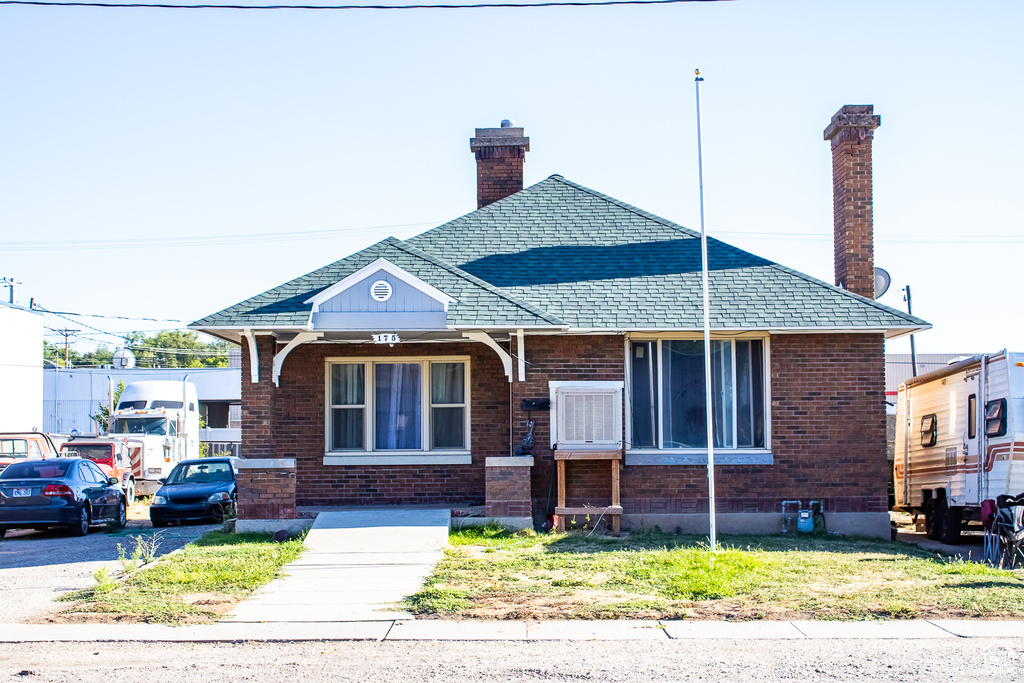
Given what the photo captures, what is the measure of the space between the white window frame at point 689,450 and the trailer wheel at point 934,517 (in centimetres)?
312

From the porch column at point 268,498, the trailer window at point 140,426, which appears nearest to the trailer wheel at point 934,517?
the porch column at point 268,498

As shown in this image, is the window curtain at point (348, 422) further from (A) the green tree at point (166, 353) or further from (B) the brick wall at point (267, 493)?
(A) the green tree at point (166, 353)

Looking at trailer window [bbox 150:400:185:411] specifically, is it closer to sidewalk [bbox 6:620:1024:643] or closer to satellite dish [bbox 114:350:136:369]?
satellite dish [bbox 114:350:136:369]

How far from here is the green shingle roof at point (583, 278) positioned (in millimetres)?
14656

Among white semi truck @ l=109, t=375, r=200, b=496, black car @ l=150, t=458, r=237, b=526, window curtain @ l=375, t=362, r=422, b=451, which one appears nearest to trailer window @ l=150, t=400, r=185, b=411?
white semi truck @ l=109, t=375, r=200, b=496

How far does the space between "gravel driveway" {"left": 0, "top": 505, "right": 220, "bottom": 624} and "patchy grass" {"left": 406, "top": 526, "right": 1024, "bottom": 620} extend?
3.81 metres

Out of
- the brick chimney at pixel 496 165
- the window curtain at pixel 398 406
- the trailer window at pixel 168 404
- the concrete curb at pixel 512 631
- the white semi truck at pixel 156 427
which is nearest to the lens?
the concrete curb at pixel 512 631

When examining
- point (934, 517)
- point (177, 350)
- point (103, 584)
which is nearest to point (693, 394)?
point (934, 517)

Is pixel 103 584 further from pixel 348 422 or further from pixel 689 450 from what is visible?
pixel 689 450

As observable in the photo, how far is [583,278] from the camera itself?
16.1 metres

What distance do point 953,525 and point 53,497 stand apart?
14106 mm

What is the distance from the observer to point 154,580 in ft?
36.0

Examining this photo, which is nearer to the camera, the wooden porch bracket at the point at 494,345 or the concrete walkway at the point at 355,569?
the concrete walkway at the point at 355,569

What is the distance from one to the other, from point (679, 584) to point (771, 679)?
335 cm
